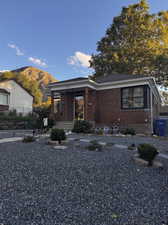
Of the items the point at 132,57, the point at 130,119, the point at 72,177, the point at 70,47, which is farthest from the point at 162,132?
the point at 70,47

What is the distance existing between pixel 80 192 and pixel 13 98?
24.5 meters

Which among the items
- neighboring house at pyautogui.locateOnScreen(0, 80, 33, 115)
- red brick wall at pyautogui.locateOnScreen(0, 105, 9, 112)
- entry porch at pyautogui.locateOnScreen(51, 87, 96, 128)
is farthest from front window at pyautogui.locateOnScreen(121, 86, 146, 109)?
red brick wall at pyautogui.locateOnScreen(0, 105, 9, 112)

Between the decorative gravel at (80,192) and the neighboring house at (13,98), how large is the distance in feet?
64.7

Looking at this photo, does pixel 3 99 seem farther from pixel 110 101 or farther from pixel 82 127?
pixel 110 101

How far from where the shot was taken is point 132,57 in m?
20.8

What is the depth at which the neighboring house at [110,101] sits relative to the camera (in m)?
10.9

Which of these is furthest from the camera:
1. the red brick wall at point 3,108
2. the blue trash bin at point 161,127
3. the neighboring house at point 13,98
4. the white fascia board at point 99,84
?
the neighboring house at point 13,98

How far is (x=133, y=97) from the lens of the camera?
37.3 ft

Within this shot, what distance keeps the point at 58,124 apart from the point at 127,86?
6480 mm

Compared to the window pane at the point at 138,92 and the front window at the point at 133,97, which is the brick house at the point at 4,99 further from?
the window pane at the point at 138,92

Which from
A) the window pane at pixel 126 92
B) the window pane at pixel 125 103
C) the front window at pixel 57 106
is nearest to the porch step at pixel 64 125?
the front window at pixel 57 106

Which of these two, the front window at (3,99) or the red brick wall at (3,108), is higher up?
the front window at (3,99)

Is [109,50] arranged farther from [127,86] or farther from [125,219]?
[125,219]

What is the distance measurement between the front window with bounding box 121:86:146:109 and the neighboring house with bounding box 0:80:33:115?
15346 mm
